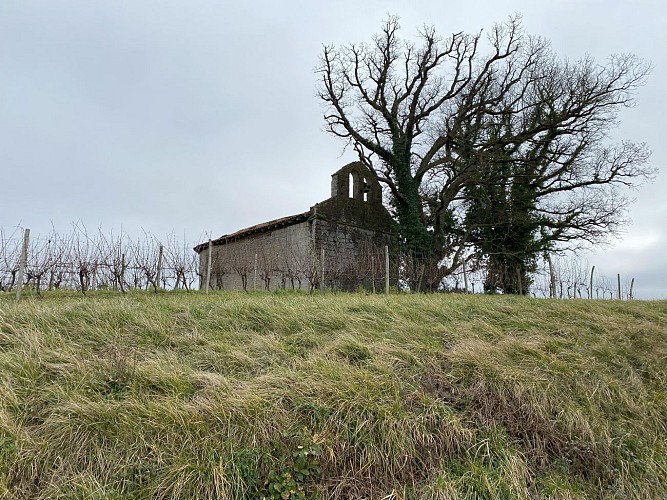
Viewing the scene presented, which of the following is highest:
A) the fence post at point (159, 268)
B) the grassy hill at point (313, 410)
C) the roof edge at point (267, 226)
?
the roof edge at point (267, 226)

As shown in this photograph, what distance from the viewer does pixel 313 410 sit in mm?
3705

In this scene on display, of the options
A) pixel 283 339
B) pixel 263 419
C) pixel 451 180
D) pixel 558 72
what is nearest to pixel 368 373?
pixel 263 419

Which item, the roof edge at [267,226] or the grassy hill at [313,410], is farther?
the roof edge at [267,226]

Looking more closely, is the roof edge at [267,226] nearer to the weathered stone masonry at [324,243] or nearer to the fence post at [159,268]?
the weathered stone masonry at [324,243]

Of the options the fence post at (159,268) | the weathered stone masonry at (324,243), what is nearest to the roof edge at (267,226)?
the weathered stone masonry at (324,243)

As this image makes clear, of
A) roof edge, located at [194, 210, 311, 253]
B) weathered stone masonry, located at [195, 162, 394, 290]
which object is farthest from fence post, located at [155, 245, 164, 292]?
roof edge, located at [194, 210, 311, 253]

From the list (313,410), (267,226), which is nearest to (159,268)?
(267,226)

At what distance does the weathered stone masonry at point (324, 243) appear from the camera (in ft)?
54.6

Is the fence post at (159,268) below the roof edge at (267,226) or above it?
below

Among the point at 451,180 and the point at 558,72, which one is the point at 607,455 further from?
the point at 558,72

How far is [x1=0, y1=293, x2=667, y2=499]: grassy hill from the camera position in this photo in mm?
3168

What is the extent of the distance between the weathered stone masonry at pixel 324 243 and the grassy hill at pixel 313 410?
394 inches

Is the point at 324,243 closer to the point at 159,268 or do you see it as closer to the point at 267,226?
the point at 267,226

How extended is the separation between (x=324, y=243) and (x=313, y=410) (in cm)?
1407
